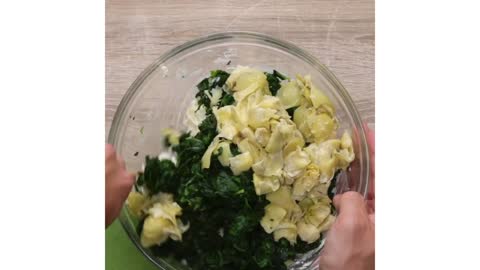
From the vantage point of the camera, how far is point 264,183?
3.78 ft

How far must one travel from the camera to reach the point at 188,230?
1.20 metres

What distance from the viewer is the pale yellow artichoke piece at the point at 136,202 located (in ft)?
4.04

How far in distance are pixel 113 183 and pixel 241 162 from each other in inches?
12.0

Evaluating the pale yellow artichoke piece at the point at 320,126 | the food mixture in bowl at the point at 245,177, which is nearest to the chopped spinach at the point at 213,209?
the food mixture in bowl at the point at 245,177

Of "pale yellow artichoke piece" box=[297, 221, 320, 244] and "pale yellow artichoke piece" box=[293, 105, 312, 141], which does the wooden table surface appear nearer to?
"pale yellow artichoke piece" box=[293, 105, 312, 141]

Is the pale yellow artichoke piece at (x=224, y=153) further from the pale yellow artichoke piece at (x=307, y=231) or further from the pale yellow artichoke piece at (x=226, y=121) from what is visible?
the pale yellow artichoke piece at (x=307, y=231)

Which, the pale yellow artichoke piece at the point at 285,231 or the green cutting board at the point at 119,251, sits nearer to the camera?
the pale yellow artichoke piece at the point at 285,231

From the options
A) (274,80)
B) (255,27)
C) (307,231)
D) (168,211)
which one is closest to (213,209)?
(168,211)

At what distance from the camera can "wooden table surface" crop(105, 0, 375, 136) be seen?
1283 mm

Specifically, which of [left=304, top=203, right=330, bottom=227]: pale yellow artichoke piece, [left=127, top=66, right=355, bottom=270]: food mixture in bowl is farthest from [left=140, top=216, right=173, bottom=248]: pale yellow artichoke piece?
[left=304, top=203, right=330, bottom=227]: pale yellow artichoke piece

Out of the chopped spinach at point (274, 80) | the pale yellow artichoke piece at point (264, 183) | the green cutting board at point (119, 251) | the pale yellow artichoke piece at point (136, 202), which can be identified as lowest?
the green cutting board at point (119, 251)

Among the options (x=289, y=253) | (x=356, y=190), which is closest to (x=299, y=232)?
(x=289, y=253)
